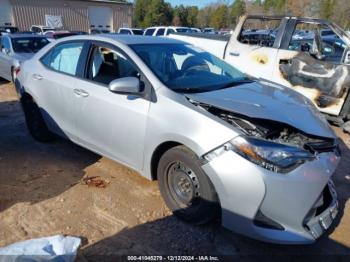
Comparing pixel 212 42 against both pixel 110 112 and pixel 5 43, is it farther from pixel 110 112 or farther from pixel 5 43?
pixel 5 43

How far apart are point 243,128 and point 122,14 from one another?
37739mm

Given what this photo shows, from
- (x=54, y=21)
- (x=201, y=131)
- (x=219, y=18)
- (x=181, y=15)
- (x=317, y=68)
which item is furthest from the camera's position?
(x=219, y=18)

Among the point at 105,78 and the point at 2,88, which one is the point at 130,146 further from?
the point at 2,88

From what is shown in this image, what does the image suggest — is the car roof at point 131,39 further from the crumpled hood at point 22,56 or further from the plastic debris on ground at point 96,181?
the crumpled hood at point 22,56

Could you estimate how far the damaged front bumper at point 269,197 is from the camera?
246cm

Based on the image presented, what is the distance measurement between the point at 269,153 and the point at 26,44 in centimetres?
895

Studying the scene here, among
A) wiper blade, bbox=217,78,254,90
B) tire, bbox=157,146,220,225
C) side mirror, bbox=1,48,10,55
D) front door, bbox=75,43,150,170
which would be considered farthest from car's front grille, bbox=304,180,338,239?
side mirror, bbox=1,48,10,55

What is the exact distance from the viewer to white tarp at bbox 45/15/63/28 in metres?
32.5

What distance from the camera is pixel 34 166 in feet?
14.0

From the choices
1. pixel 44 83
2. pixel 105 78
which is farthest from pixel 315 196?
pixel 44 83

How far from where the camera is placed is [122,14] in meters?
37.4

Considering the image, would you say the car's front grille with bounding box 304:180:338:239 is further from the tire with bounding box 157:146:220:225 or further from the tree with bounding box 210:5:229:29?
the tree with bounding box 210:5:229:29

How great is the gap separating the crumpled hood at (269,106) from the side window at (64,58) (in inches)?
68.0

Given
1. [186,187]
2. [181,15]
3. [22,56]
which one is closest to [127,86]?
[186,187]
